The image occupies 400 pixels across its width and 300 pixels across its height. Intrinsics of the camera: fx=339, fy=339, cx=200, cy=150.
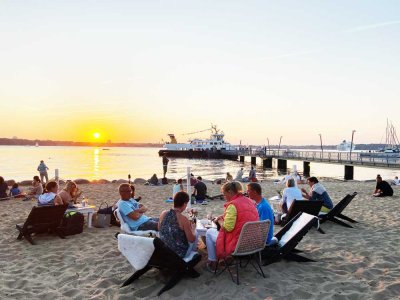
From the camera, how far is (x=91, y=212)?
325 inches

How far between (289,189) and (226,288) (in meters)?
4.31

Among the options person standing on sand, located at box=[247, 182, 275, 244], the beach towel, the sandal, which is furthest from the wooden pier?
the beach towel

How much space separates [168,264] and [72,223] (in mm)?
3765

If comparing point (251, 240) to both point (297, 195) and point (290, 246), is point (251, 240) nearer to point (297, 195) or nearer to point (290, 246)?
point (290, 246)

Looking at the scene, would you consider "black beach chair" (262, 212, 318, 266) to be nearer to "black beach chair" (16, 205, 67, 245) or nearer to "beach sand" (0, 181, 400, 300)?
"beach sand" (0, 181, 400, 300)

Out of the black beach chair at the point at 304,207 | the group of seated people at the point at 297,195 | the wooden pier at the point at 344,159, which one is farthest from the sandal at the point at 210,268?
the wooden pier at the point at 344,159

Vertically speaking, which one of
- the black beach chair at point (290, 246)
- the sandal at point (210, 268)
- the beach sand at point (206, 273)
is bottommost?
the beach sand at point (206, 273)

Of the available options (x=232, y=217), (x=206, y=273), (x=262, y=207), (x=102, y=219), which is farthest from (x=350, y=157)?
(x=232, y=217)

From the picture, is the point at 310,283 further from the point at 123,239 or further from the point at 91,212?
the point at 91,212

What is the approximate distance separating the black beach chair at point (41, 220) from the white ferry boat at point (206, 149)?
224ft

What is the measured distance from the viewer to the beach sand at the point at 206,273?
171 inches

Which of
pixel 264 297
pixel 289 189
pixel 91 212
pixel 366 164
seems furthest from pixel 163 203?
pixel 366 164

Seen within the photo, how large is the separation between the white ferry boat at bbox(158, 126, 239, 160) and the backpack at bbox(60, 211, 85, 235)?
222 ft

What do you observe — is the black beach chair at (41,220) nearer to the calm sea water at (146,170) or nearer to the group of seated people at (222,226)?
the group of seated people at (222,226)
